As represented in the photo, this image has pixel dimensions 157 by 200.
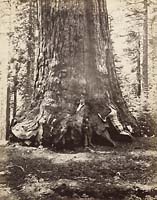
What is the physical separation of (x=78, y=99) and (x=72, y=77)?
0.11 meters

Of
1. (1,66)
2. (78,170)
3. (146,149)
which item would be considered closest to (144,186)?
(146,149)

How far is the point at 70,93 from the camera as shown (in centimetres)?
218

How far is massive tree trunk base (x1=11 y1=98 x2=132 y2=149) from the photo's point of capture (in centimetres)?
213

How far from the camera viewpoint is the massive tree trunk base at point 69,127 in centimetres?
213

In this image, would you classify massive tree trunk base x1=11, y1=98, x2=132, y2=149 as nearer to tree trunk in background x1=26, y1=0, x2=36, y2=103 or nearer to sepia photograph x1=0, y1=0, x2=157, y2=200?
sepia photograph x1=0, y1=0, x2=157, y2=200

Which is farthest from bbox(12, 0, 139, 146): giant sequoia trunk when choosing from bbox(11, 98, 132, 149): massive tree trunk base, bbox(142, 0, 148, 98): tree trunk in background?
bbox(142, 0, 148, 98): tree trunk in background

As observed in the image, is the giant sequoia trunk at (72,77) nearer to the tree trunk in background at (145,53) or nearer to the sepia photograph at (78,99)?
the sepia photograph at (78,99)

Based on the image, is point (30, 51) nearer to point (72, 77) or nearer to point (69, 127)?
point (72, 77)

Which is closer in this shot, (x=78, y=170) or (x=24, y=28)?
(x=78, y=170)

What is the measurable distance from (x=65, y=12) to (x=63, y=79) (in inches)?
13.2

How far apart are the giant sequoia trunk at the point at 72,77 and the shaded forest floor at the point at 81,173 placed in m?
0.09

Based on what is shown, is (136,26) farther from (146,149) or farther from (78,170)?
(78,170)

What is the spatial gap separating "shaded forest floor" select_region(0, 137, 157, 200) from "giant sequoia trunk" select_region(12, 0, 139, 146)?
89mm

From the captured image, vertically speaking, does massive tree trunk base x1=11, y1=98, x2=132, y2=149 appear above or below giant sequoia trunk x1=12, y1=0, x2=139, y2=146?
below
